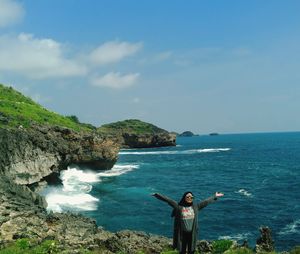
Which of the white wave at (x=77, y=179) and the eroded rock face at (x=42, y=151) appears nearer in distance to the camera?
the eroded rock face at (x=42, y=151)

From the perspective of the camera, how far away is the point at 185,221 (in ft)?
49.9

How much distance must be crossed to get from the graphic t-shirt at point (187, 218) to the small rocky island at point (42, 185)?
4.72 metres

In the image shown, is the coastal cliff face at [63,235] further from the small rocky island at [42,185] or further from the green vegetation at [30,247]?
the green vegetation at [30,247]

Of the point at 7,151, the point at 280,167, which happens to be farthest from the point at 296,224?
the point at 280,167

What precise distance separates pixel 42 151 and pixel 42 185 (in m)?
4.95

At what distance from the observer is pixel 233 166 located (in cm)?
11175

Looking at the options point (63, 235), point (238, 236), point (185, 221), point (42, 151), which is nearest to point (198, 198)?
point (238, 236)

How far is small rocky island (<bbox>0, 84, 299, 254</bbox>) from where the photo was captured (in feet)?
70.9

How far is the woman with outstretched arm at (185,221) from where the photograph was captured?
15.2 m

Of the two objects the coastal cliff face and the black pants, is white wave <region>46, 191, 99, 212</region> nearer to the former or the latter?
the coastal cliff face

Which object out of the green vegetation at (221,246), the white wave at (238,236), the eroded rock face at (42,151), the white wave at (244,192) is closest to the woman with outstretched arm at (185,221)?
the green vegetation at (221,246)

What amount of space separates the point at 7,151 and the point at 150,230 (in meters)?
22.1

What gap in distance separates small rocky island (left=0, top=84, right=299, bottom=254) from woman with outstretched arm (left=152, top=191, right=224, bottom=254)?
4225mm

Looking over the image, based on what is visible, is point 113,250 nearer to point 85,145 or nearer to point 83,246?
point 83,246
